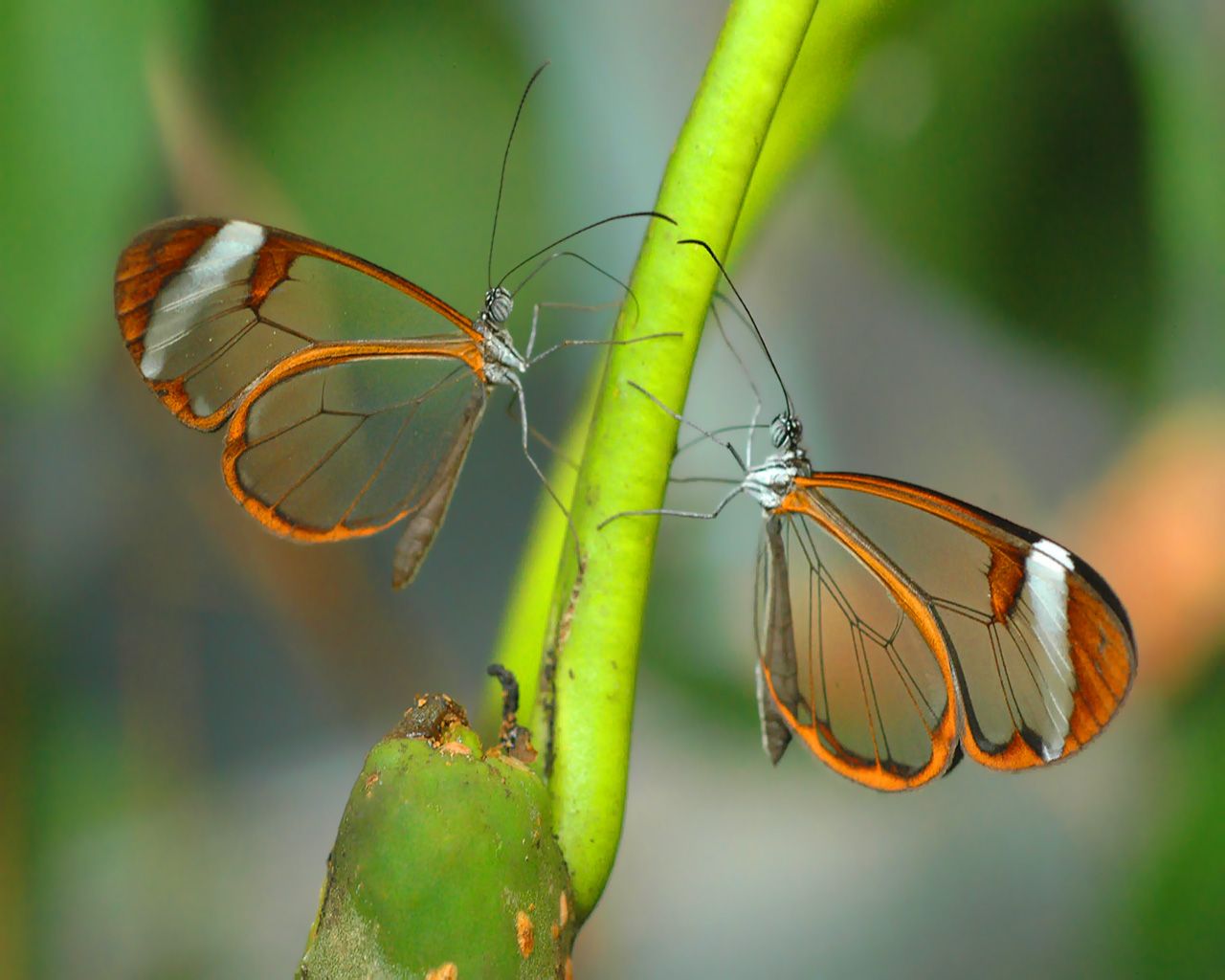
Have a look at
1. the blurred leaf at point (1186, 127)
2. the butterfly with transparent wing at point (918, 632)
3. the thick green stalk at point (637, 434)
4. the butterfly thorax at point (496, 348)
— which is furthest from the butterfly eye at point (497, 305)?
the blurred leaf at point (1186, 127)

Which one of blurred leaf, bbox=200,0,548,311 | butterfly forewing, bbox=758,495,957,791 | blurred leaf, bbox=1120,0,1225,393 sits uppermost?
blurred leaf, bbox=1120,0,1225,393

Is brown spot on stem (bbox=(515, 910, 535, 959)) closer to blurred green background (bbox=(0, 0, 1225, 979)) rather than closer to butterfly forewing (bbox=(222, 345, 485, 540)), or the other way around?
butterfly forewing (bbox=(222, 345, 485, 540))

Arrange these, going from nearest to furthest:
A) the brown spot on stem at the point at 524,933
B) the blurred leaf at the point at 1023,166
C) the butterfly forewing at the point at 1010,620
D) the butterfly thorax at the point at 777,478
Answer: the brown spot on stem at the point at 524,933, the butterfly forewing at the point at 1010,620, the butterfly thorax at the point at 777,478, the blurred leaf at the point at 1023,166

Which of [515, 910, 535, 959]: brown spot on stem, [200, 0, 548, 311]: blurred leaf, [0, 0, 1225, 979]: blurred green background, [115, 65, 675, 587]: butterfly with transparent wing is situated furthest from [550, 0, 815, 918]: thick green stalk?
[200, 0, 548, 311]: blurred leaf

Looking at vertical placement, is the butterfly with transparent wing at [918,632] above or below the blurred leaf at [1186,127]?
below

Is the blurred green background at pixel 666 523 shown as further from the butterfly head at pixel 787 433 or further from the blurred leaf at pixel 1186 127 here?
the butterfly head at pixel 787 433

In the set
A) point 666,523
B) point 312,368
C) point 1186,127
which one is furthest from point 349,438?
point 1186,127

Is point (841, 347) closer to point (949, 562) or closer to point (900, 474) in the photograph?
point (900, 474)
